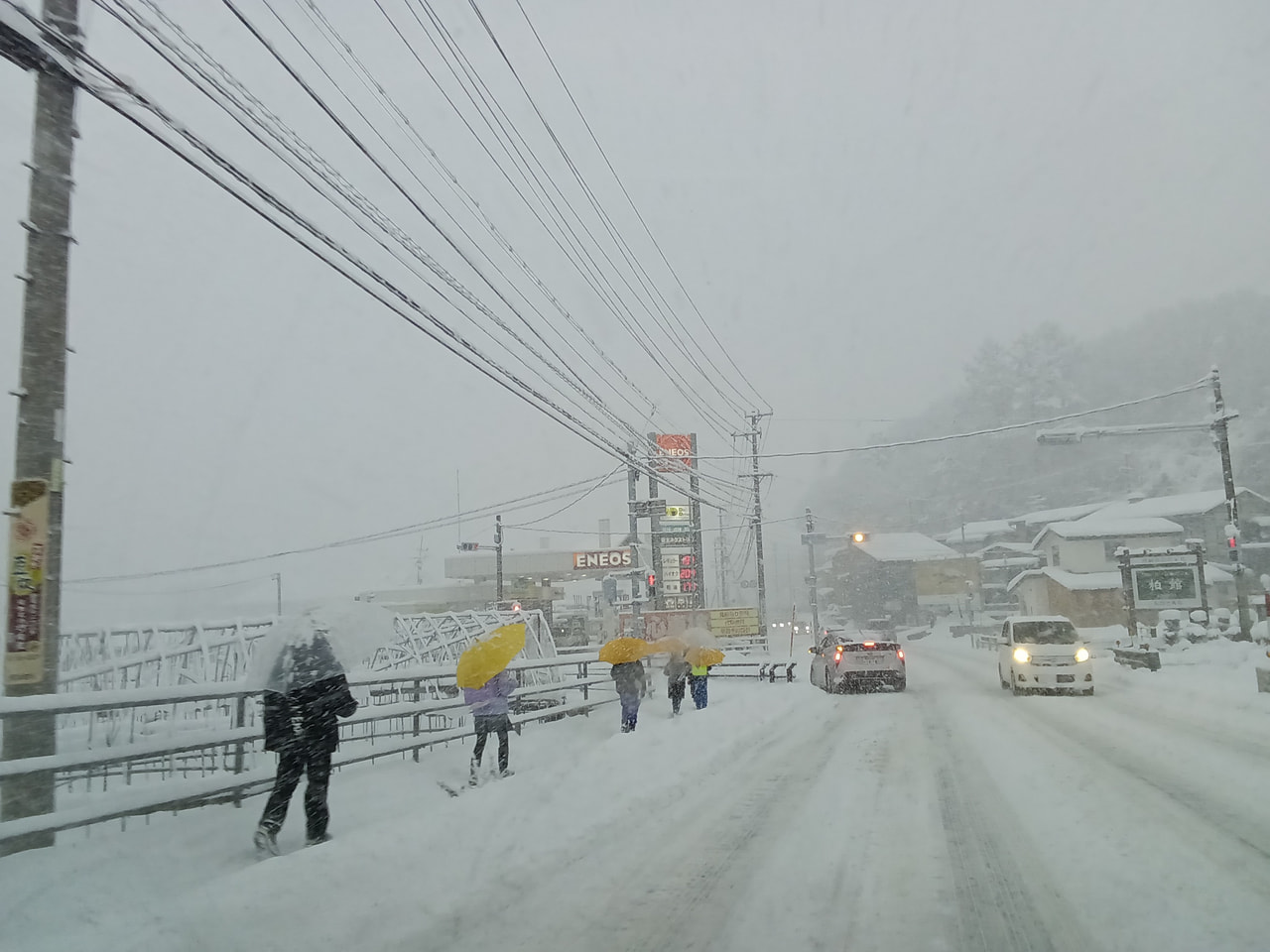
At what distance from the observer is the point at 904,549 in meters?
75.3

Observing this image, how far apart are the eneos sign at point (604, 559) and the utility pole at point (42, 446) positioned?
63887 millimetres

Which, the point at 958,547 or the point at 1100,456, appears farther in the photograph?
the point at 1100,456

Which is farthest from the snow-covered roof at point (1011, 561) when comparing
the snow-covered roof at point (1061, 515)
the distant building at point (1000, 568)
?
the snow-covered roof at point (1061, 515)

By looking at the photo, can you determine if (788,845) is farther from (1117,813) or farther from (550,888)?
(1117,813)

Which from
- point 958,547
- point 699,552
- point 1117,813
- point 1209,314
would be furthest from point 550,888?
point 1209,314

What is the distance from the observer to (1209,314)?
81.8m

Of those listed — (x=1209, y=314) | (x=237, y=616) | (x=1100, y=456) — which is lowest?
(x=237, y=616)

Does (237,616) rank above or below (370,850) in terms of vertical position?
above

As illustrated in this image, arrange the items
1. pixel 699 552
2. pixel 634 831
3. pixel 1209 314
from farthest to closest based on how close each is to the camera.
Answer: pixel 1209 314, pixel 699 552, pixel 634 831

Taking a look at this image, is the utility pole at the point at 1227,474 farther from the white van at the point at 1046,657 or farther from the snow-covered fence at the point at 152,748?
the snow-covered fence at the point at 152,748

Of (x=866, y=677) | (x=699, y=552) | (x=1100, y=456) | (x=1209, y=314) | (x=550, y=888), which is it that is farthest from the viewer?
(x=1100, y=456)

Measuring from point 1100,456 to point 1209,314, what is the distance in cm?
1666

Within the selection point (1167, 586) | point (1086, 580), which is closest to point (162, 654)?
point (1167, 586)

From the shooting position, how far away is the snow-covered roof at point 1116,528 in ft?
168
